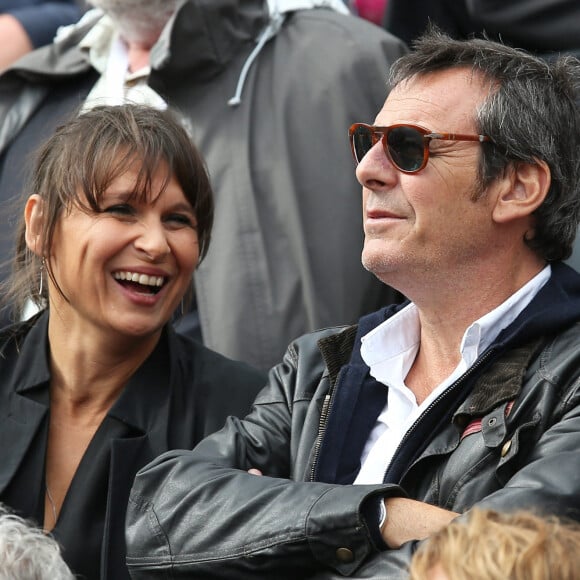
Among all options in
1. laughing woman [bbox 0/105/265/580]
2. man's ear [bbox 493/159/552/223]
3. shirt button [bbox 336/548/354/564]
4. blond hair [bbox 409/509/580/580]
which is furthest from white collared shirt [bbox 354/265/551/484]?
blond hair [bbox 409/509/580/580]

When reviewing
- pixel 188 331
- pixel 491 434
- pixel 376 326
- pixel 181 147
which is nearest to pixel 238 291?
pixel 188 331

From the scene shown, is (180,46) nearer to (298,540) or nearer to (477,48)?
(477,48)

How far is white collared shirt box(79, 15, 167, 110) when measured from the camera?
4633mm

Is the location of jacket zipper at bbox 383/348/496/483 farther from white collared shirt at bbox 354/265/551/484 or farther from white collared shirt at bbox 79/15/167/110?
white collared shirt at bbox 79/15/167/110

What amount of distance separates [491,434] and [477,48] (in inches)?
40.0

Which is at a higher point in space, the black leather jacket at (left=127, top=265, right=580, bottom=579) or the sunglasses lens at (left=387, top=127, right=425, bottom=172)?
the sunglasses lens at (left=387, top=127, right=425, bottom=172)

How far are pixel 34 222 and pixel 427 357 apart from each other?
1.32 meters

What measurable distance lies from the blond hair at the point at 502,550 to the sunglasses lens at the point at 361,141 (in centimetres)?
139

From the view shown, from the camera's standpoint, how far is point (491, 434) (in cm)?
258

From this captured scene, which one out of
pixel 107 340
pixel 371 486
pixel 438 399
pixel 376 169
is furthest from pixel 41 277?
pixel 371 486

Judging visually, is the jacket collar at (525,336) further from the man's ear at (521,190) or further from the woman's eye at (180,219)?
the woman's eye at (180,219)

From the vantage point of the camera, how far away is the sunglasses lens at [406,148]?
297cm

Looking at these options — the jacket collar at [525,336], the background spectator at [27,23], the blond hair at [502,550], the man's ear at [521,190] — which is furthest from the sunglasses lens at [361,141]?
the background spectator at [27,23]

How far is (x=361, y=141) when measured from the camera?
3.11m
